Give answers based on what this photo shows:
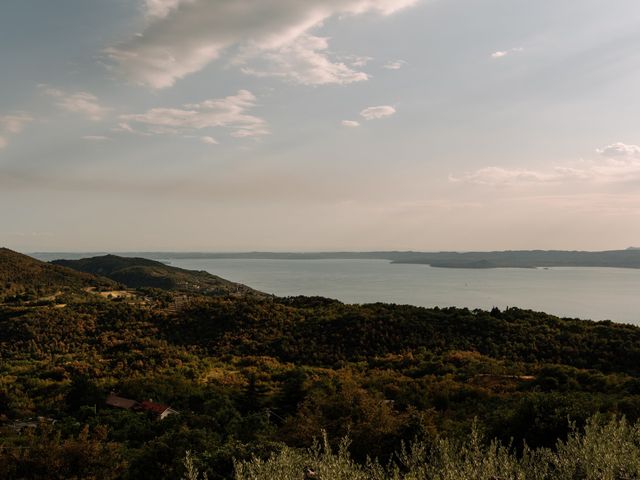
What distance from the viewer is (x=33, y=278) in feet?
253

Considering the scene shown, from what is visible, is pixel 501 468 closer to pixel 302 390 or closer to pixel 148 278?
pixel 302 390

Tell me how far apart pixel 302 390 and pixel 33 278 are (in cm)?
6831

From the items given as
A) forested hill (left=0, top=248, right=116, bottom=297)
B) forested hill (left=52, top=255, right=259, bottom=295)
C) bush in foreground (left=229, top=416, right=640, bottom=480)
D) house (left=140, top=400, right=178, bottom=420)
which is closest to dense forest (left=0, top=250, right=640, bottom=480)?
bush in foreground (left=229, top=416, right=640, bottom=480)

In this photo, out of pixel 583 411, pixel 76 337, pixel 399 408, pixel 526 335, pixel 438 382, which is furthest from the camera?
pixel 76 337

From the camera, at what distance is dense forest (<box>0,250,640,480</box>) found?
12672 millimetres

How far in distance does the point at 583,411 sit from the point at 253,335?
1488 inches

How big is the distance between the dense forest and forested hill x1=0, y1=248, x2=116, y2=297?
1.21 meters

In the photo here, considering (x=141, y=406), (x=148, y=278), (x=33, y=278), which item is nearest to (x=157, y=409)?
(x=141, y=406)

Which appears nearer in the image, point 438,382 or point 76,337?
point 438,382

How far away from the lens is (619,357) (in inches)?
1467

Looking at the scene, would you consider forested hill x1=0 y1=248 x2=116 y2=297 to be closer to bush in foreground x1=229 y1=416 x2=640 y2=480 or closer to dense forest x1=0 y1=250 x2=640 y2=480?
dense forest x1=0 y1=250 x2=640 y2=480

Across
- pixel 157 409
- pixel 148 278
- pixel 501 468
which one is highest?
pixel 501 468

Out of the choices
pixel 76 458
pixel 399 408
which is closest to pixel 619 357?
pixel 399 408

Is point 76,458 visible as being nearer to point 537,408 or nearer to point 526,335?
point 537,408
